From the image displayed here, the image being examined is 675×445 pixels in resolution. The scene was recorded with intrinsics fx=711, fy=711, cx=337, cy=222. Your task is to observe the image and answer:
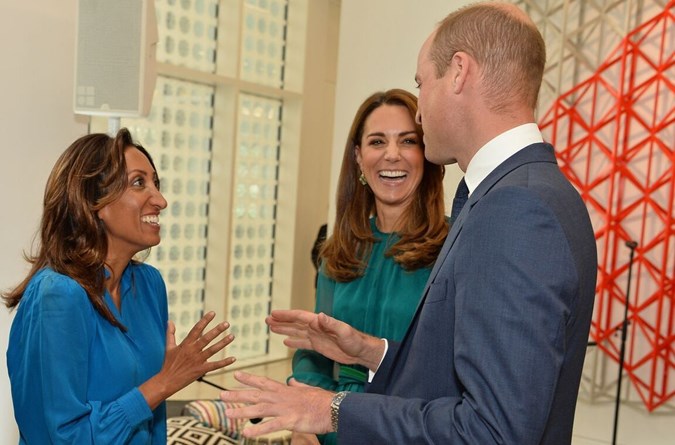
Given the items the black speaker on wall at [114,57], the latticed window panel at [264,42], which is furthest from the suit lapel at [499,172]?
the latticed window panel at [264,42]

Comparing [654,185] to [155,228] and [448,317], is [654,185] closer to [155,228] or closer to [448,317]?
[155,228]

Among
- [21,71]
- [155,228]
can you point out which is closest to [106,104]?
[21,71]

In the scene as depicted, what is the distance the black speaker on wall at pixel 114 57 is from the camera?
3203mm

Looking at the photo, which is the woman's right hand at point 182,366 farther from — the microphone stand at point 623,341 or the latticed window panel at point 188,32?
the latticed window panel at point 188,32

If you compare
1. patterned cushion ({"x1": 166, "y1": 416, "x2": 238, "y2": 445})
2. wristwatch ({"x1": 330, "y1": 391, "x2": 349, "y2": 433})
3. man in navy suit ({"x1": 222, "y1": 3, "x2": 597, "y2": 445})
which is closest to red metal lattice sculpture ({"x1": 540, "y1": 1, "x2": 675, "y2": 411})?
patterned cushion ({"x1": 166, "y1": 416, "x2": 238, "y2": 445})

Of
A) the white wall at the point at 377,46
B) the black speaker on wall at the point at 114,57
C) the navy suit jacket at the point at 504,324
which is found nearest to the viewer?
the navy suit jacket at the point at 504,324

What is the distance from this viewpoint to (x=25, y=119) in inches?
132

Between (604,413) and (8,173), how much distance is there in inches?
146

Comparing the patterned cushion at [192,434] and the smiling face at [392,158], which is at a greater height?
the smiling face at [392,158]

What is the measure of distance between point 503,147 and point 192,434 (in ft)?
8.65

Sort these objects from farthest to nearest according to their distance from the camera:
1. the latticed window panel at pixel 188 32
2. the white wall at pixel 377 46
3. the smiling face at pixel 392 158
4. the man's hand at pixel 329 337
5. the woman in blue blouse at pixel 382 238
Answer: the latticed window panel at pixel 188 32
the white wall at pixel 377 46
the smiling face at pixel 392 158
the woman in blue blouse at pixel 382 238
the man's hand at pixel 329 337

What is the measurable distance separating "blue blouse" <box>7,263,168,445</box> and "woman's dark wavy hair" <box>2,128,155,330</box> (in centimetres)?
6

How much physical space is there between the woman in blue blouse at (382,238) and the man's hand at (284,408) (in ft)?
2.46

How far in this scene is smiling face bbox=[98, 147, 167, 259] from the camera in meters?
2.05
